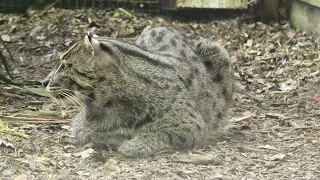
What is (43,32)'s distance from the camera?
33.7 feet

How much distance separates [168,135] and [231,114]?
5.09 ft

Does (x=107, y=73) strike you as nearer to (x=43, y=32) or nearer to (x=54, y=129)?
(x=54, y=129)

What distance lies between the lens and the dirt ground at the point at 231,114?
5266mm

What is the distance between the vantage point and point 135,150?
554 centimetres

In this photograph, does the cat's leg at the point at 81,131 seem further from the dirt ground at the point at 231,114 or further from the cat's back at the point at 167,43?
the cat's back at the point at 167,43

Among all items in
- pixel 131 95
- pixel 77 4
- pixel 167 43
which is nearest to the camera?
pixel 131 95

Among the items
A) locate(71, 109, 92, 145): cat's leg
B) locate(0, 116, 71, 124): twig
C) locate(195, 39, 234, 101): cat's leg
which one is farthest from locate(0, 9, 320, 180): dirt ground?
locate(195, 39, 234, 101): cat's leg

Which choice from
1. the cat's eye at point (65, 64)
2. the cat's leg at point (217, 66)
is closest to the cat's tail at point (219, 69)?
the cat's leg at point (217, 66)

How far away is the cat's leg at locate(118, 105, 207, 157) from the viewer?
5.57 metres

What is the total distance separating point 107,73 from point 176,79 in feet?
2.08

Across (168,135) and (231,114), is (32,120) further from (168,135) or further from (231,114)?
(231,114)

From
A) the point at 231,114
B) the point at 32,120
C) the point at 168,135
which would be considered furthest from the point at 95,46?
the point at 231,114

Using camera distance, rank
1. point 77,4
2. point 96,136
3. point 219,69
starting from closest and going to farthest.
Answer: point 96,136
point 219,69
point 77,4

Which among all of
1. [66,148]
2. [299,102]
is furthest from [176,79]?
[299,102]
